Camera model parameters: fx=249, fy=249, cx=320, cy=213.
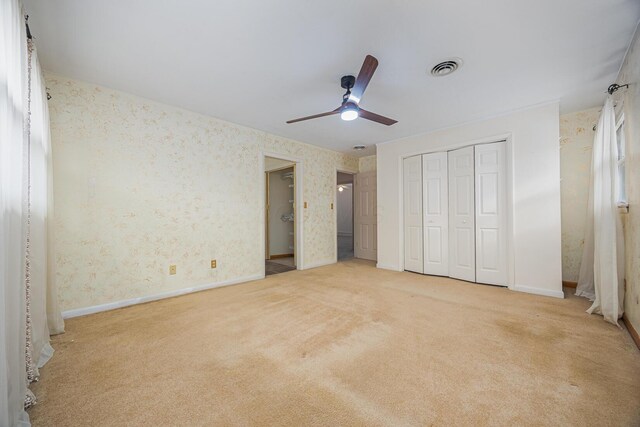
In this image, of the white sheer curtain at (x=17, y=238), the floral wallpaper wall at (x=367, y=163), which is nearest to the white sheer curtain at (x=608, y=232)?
the floral wallpaper wall at (x=367, y=163)

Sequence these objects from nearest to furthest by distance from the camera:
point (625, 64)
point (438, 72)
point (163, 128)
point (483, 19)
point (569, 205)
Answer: point (483, 19), point (625, 64), point (438, 72), point (163, 128), point (569, 205)

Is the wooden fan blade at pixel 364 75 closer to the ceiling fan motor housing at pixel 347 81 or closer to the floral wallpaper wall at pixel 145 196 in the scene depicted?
the ceiling fan motor housing at pixel 347 81

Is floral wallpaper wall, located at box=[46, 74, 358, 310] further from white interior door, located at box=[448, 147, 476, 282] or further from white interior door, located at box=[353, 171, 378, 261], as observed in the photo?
white interior door, located at box=[448, 147, 476, 282]

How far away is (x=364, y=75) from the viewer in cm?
198

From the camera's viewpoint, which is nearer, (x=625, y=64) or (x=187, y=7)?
(x=187, y=7)

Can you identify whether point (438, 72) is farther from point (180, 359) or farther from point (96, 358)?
point (96, 358)

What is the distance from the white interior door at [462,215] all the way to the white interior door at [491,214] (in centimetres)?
8

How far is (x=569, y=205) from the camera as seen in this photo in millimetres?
3488

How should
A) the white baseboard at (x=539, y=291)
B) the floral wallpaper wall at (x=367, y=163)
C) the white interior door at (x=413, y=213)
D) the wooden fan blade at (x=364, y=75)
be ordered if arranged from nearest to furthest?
1. the wooden fan blade at (x=364, y=75)
2. the white baseboard at (x=539, y=291)
3. the white interior door at (x=413, y=213)
4. the floral wallpaper wall at (x=367, y=163)

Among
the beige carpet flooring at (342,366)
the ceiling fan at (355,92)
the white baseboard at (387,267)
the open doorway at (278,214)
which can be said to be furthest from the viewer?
the open doorway at (278,214)

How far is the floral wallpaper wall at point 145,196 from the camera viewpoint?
8.21ft

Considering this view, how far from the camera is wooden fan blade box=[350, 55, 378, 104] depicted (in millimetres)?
1815

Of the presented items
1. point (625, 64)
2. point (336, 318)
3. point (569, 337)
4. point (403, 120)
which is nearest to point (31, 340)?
point (336, 318)

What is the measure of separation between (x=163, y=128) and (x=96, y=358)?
247cm
